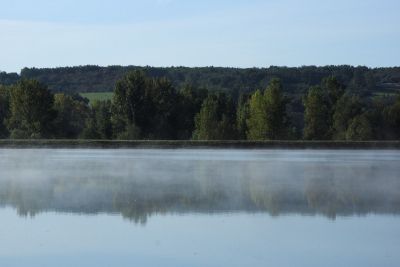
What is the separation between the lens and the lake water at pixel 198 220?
9.84 meters

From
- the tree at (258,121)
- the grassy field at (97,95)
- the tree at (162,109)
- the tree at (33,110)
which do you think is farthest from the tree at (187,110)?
the grassy field at (97,95)

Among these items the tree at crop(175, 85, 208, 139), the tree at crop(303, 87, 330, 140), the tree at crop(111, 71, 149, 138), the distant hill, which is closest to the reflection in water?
the tree at crop(303, 87, 330, 140)

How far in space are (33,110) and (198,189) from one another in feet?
126

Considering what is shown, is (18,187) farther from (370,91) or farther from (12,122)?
(370,91)

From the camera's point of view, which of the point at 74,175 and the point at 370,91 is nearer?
the point at 74,175

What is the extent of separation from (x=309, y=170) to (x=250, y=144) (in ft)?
70.3

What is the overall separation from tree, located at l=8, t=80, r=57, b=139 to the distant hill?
90.3ft

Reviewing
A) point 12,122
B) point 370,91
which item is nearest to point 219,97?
point 12,122

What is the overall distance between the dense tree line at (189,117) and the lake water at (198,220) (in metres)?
32.2

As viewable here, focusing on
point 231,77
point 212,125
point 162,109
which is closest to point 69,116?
point 162,109

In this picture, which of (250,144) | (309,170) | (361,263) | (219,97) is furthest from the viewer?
(219,97)

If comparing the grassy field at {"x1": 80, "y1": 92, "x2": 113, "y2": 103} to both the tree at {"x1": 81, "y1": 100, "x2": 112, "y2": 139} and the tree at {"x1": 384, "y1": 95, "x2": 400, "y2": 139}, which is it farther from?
the tree at {"x1": 384, "y1": 95, "x2": 400, "y2": 139}

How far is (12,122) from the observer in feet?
190

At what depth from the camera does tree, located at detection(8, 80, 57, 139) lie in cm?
5412
